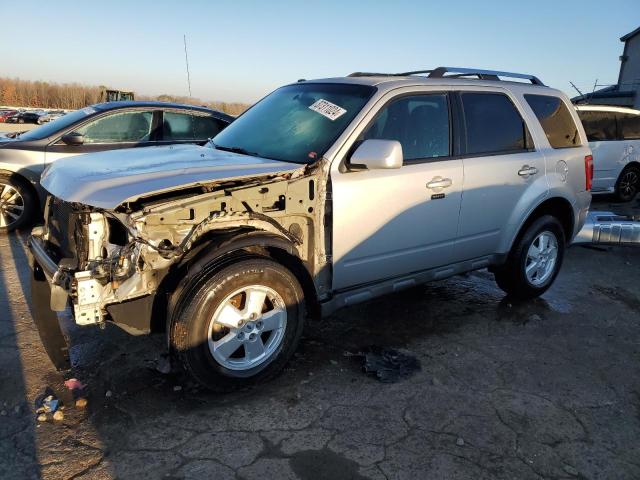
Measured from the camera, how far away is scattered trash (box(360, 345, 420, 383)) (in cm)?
347

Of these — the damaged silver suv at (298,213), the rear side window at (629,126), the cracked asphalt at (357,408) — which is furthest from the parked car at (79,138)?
the rear side window at (629,126)

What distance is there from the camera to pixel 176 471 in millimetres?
2484

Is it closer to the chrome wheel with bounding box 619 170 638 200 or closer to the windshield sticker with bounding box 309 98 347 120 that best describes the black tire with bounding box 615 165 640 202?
the chrome wheel with bounding box 619 170 638 200

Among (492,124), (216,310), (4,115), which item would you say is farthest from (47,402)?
(4,115)

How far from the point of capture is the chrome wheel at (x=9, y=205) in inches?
249

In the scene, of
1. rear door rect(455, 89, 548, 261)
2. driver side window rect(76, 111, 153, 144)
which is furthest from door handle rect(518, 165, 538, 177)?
driver side window rect(76, 111, 153, 144)

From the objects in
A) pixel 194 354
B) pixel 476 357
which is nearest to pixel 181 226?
pixel 194 354

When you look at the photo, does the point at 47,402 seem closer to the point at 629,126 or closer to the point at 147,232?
the point at 147,232

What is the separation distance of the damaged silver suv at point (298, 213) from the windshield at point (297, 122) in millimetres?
16

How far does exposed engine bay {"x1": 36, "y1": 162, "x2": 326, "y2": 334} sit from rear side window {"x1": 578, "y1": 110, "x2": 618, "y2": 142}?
851 cm

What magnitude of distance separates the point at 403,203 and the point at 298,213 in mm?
857

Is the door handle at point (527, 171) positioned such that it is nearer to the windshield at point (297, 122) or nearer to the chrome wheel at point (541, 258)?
the chrome wheel at point (541, 258)

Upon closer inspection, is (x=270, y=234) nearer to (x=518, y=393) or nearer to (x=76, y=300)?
(x=76, y=300)

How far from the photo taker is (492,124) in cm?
428
